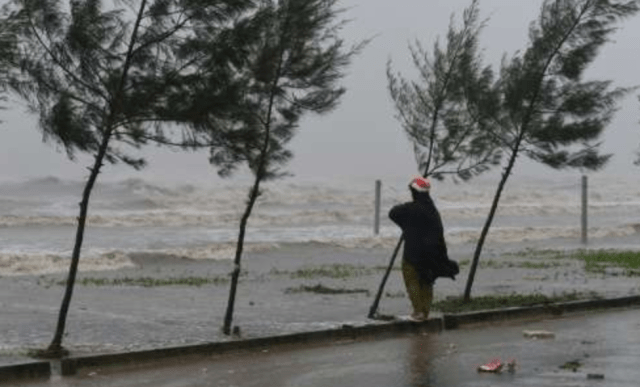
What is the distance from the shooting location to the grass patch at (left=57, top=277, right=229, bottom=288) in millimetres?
23156

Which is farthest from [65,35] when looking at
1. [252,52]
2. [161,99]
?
[252,52]

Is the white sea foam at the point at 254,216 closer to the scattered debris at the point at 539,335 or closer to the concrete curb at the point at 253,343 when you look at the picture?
the concrete curb at the point at 253,343

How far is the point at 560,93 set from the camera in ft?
59.8

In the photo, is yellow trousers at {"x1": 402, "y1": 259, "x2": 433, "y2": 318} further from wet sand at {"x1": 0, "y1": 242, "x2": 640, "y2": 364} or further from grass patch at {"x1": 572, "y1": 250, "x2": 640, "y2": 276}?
grass patch at {"x1": 572, "y1": 250, "x2": 640, "y2": 276}

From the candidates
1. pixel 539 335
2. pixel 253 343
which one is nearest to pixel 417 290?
pixel 539 335

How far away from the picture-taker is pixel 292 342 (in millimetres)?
13805

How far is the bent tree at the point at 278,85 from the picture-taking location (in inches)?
545

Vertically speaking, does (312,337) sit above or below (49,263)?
below

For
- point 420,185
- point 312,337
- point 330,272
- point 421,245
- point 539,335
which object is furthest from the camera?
point 330,272

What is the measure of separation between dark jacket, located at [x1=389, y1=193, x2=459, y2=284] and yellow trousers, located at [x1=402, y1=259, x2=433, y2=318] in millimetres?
81

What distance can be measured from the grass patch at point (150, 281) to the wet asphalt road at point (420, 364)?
9.36 metres

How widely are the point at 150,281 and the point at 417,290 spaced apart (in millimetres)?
9878

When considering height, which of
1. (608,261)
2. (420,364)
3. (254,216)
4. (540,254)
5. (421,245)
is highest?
(254,216)

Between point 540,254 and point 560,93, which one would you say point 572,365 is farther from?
point 540,254
